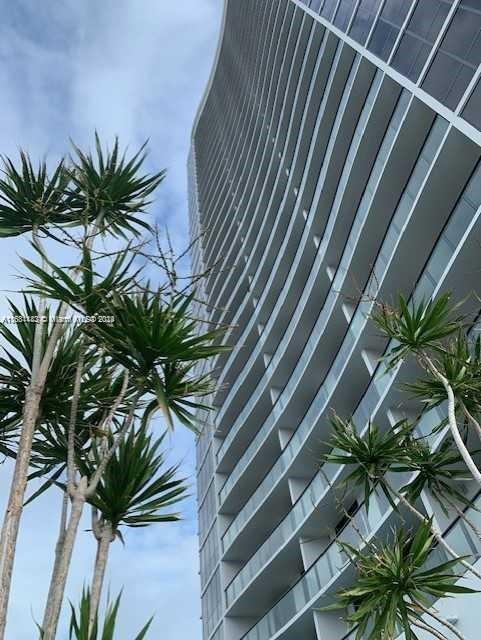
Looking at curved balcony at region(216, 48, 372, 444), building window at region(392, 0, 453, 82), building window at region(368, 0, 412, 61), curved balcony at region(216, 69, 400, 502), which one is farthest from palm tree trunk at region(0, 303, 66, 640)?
curved balcony at region(216, 48, 372, 444)

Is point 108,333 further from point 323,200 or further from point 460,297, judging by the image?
point 323,200

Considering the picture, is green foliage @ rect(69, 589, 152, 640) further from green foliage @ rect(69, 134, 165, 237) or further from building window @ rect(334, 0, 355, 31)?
building window @ rect(334, 0, 355, 31)

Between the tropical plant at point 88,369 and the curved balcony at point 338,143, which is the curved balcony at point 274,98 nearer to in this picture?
the curved balcony at point 338,143

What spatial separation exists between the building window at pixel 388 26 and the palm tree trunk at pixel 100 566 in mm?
15210

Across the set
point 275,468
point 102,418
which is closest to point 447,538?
point 102,418

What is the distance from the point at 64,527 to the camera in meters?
4.66

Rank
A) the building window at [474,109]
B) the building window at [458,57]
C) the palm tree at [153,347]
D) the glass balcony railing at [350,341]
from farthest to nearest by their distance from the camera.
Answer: the glass balcony railing at [350,341], the building window at [458,57], the building window at [474,109], the palm tree at [153,347]

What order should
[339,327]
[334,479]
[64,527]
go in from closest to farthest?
1. [64,527]
2. [334,479]
3. [339,327]

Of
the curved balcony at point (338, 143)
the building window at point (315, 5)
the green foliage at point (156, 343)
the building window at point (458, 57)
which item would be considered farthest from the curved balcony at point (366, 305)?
the building window at point (315, 5)

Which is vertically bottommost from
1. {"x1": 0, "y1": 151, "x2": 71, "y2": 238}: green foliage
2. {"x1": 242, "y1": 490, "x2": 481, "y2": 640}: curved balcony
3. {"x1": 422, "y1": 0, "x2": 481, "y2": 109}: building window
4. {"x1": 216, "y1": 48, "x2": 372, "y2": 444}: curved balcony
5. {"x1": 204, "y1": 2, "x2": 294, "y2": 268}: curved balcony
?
{"x1": 242, "y1": 490, "x2": 481, "y2": 640}: curved balcony

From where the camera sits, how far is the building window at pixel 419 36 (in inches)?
519

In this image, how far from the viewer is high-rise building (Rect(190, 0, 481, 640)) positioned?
1280 centimetres

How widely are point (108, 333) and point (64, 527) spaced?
6.18ft

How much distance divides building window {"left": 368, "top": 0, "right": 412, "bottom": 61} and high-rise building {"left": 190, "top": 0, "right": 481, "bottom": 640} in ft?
0.20
